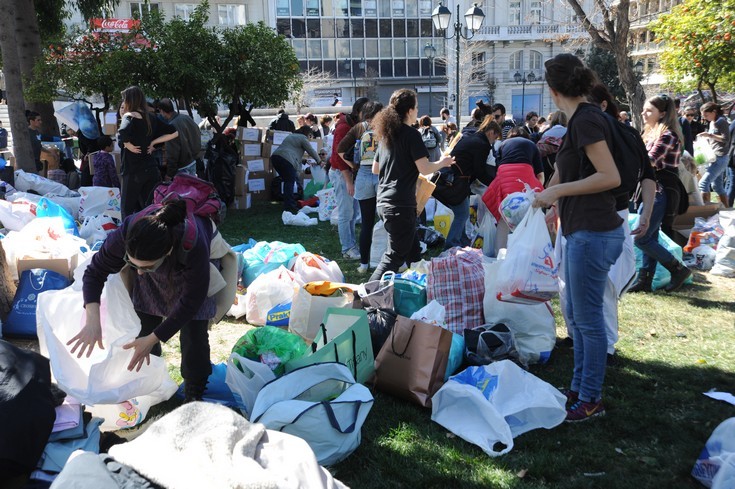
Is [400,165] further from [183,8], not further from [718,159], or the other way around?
[183,8]

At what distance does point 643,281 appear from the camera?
5578 mm

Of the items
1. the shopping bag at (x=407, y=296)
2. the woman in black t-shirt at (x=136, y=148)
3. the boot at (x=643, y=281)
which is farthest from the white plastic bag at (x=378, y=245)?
the woman in black t-shirt at (x=136, y=148)

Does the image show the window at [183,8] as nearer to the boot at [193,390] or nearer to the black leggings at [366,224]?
the black leggings at [366,224]

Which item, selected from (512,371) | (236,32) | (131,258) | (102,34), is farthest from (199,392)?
(102,34)

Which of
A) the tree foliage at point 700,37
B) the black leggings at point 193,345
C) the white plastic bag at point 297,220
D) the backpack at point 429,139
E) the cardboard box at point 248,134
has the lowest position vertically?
the white plastic bag at point 297,220

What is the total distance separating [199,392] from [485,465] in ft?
4.99

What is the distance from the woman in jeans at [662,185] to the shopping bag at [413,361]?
212 centimetres

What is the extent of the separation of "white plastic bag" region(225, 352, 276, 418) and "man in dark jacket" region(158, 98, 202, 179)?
500 centimetres

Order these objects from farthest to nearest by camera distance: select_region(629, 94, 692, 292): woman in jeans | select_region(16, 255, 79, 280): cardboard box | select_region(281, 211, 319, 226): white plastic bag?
select_region(281, 211, 319, 226): white plastic bag < select_region(16, 255, 79, 280): cardboard box < select_region(629, 94, 692, 292): woman in jeans

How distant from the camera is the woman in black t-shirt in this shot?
6.21 m

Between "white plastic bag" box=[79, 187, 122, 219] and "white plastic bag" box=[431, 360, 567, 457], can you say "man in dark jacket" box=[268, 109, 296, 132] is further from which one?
"white plastic bag" box=[431, 360, 567, 457]

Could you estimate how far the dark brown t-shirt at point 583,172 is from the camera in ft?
9.53

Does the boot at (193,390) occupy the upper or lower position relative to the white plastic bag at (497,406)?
upper

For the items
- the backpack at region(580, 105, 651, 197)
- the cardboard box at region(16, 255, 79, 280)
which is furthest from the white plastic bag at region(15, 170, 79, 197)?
the backpack at region(580, 105, 651, 197)
